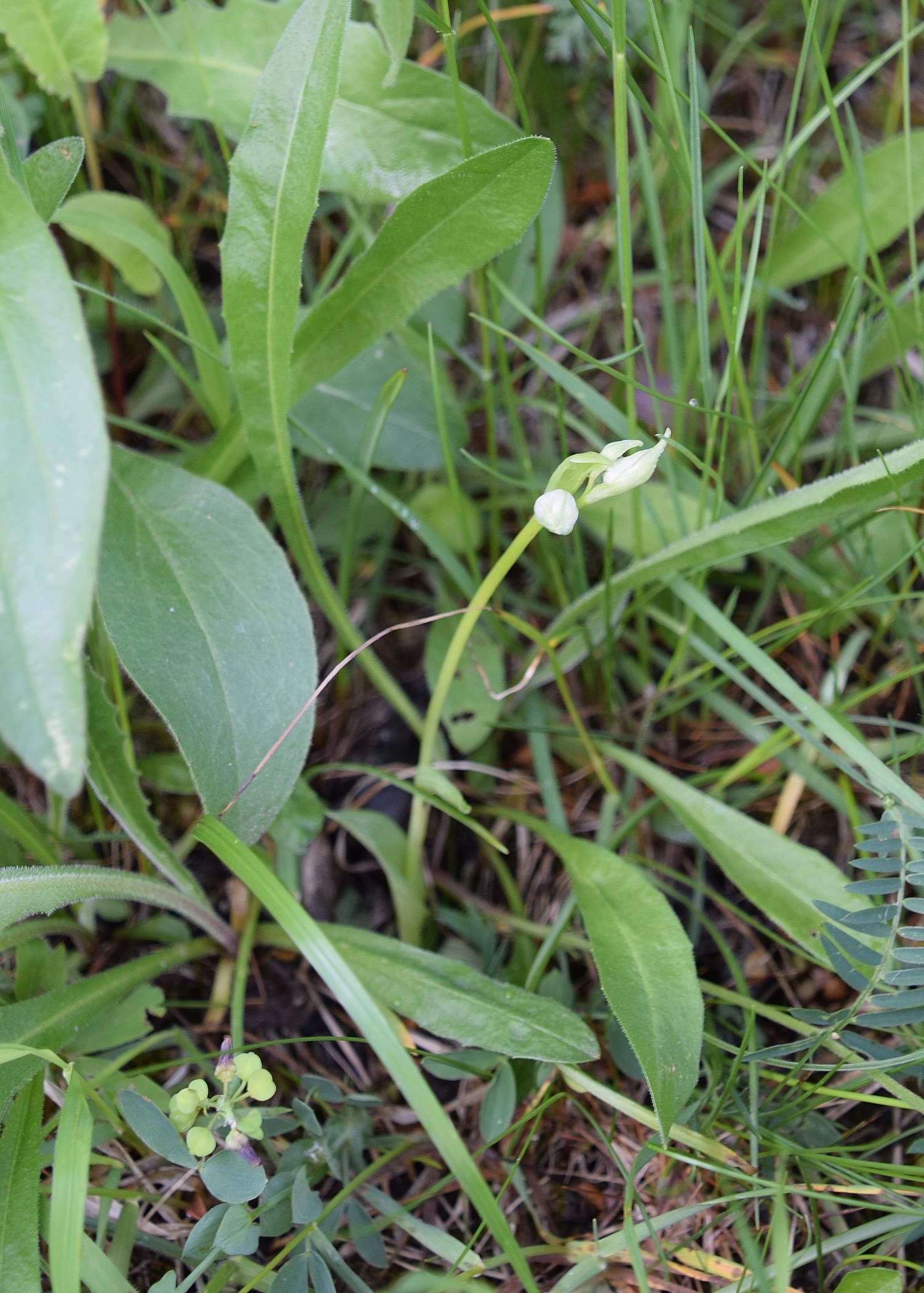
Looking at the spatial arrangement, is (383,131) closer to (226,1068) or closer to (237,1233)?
(226,1068)

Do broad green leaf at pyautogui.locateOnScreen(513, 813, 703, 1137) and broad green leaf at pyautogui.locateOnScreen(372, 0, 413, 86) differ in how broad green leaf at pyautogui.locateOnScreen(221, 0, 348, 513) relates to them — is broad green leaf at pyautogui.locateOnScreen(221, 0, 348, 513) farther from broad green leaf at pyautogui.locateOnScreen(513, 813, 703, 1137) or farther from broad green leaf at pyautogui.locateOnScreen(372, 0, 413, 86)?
broad green leaf at pyautogui.locateOnScreen(513, 813, 703, 1137)

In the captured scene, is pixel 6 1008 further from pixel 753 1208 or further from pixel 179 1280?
pixel 753 1208

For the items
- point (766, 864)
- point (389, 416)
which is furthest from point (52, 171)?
point (766, 864)

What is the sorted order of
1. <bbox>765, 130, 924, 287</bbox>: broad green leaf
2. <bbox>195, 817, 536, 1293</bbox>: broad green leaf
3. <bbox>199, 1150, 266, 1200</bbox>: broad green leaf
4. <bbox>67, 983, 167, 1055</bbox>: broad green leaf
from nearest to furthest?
<bbox>195, 817, 536, 1293</bbox>: broad green leaf
<bbox>199, 1150, 266, 1200</bbox>: broad green leaf
<bbox>67, 983, 167, 1055</bbox>: broad green leaf
<bbox>765, 130, 924, 287</bbox>: broad green leaf

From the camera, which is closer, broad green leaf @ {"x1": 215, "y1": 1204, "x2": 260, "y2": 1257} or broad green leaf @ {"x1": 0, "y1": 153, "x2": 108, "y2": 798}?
broad green leaf @ {"x1": 0, "y1": 153, "x2": 108, "y2": 798}

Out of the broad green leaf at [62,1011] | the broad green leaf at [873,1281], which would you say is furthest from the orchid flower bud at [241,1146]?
the broad green leaf at [873,1281]

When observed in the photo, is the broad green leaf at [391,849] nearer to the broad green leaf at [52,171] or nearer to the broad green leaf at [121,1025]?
the broad green leaf at [121,1025]

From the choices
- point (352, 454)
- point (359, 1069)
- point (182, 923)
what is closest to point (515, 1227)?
point (359, 1069)

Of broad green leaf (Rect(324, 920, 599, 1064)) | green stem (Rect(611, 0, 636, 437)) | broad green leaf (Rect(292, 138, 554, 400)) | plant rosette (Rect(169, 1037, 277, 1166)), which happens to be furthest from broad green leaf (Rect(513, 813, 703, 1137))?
broad green leaf (Rect(292, 138, 554, 400))
